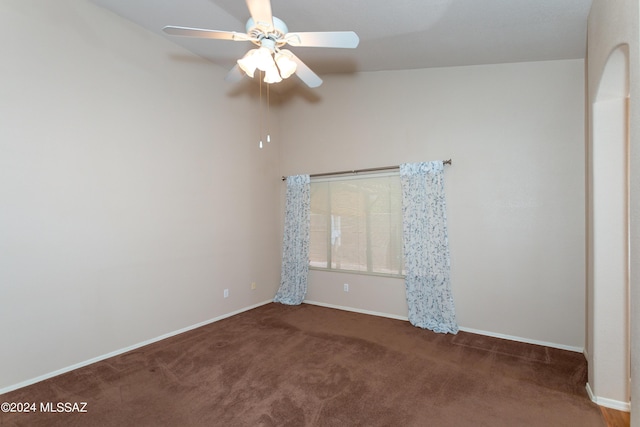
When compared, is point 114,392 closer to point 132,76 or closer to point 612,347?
point 132,76

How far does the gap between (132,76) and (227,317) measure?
10.4ft

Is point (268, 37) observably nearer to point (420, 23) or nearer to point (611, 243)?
point (420, 23)

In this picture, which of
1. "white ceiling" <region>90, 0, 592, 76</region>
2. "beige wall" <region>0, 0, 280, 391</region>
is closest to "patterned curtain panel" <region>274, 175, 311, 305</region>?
"beige wall" <region>0, 0, 280, 391</region>

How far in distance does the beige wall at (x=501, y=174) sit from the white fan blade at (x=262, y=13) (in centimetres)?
248

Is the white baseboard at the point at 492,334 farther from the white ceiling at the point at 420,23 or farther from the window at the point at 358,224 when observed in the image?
the white ceiling at the point at 420,23

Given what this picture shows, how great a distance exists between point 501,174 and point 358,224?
6.33 feet

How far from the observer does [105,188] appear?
3.13 m

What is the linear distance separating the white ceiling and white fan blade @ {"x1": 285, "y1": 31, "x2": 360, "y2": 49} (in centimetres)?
60

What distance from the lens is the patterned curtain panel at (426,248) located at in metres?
3.81

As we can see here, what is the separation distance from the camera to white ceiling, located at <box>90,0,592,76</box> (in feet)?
8.49

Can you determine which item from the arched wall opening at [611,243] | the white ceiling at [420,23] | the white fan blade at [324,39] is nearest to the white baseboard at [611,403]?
the arched wall opening at [611,243]

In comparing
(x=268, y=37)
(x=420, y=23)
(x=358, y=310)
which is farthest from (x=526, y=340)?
(x=268, y=37)

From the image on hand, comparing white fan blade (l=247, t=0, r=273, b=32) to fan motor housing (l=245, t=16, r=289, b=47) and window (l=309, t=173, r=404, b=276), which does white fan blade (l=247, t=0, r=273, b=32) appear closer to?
fan motor housing (l=245, t=16, r=289, b=47)

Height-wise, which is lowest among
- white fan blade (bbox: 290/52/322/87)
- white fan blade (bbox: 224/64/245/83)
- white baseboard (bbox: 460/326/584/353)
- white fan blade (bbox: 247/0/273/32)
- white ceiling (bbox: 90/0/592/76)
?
white baseboard (bbox: 460/326/584/353)
